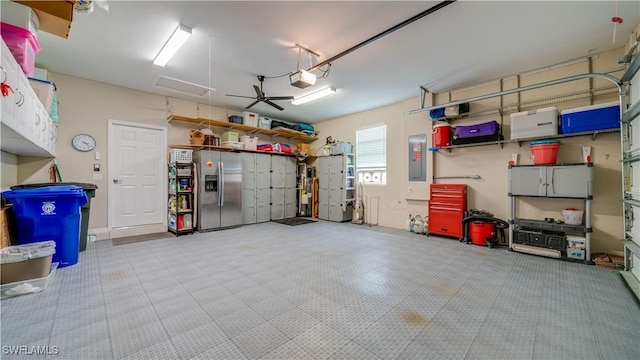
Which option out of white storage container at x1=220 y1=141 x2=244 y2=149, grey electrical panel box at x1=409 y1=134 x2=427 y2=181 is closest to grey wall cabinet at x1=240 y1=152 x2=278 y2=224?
white storage container at x1=220 y1=141 x2=244 y2=149

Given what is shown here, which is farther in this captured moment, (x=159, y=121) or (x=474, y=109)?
(x=159, y=121)

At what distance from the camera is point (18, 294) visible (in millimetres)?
2449

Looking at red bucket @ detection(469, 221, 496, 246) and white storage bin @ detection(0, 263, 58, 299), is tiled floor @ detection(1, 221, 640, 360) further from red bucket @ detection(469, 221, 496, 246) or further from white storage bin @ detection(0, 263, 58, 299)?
red bucket @ detection(469, 221, 496, 246)

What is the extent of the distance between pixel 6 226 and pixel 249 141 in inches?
178

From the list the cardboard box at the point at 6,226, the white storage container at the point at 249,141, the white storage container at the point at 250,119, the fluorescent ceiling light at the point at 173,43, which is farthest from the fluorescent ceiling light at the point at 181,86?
the cardboard box at the point at 6,226

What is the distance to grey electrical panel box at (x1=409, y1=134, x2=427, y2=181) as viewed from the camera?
18.8 ft

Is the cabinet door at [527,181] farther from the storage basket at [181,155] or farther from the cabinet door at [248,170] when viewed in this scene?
the storage basket at [181,155]

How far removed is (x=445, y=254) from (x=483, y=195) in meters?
1.84

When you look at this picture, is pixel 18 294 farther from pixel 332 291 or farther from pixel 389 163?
pixel 389 163

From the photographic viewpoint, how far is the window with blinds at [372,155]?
21.8 ft

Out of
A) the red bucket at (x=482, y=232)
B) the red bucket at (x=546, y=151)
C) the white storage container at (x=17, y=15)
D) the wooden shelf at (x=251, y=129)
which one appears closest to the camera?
the white storage container at (x=17, y=15)

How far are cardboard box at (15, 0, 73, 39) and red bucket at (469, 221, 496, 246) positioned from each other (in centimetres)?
620

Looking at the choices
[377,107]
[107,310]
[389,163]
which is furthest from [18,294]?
[377,107]

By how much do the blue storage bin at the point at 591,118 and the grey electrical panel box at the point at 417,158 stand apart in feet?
7.66
